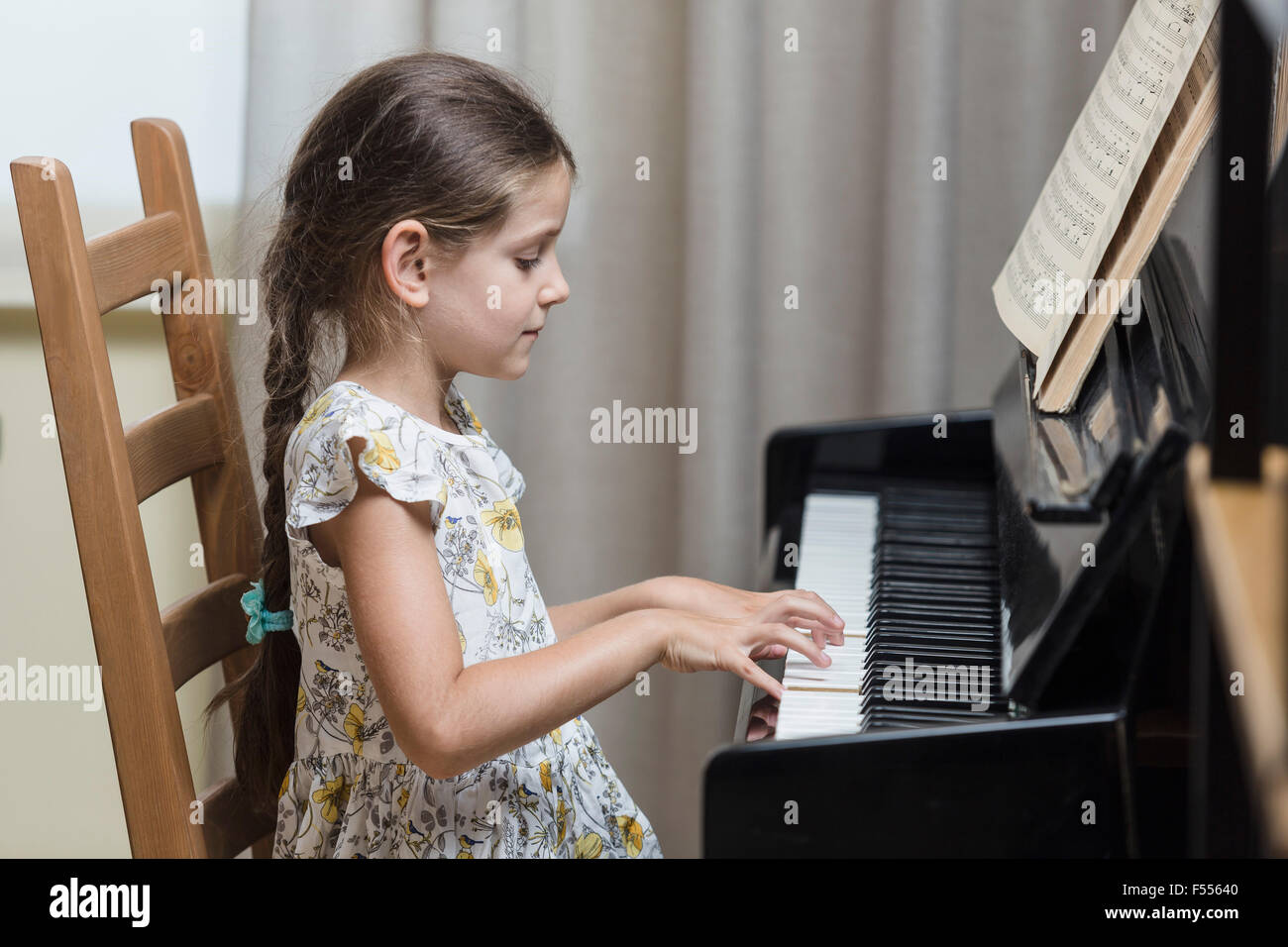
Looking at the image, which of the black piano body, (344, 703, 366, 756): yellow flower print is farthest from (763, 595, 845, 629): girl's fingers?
(344, 703, 366, 756): yellow flower print

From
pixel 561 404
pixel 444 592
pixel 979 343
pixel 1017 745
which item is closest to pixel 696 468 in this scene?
pixel 561 404

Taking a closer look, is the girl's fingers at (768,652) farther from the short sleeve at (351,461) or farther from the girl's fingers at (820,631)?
the short sleeve at (351,461)

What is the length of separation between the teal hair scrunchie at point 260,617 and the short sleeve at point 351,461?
16 cm

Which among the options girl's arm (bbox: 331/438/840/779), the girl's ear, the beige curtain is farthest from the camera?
the beige curtain

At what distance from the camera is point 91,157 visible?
1468 millimetres

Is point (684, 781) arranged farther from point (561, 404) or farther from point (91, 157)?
point (91, 157)

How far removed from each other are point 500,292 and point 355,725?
1.14ft

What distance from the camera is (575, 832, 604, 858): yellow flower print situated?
0.91 metres

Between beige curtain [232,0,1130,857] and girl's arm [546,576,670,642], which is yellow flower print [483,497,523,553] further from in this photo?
beige curtain [232,0,1130,857]

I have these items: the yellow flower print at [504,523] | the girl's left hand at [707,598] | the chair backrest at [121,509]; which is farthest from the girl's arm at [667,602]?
the chair backrest at [121,509]

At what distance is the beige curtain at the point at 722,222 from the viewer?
138 centimetres

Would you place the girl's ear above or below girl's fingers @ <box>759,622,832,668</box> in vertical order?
above

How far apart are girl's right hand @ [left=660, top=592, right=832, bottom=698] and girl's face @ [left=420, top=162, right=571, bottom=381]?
0.25 m
